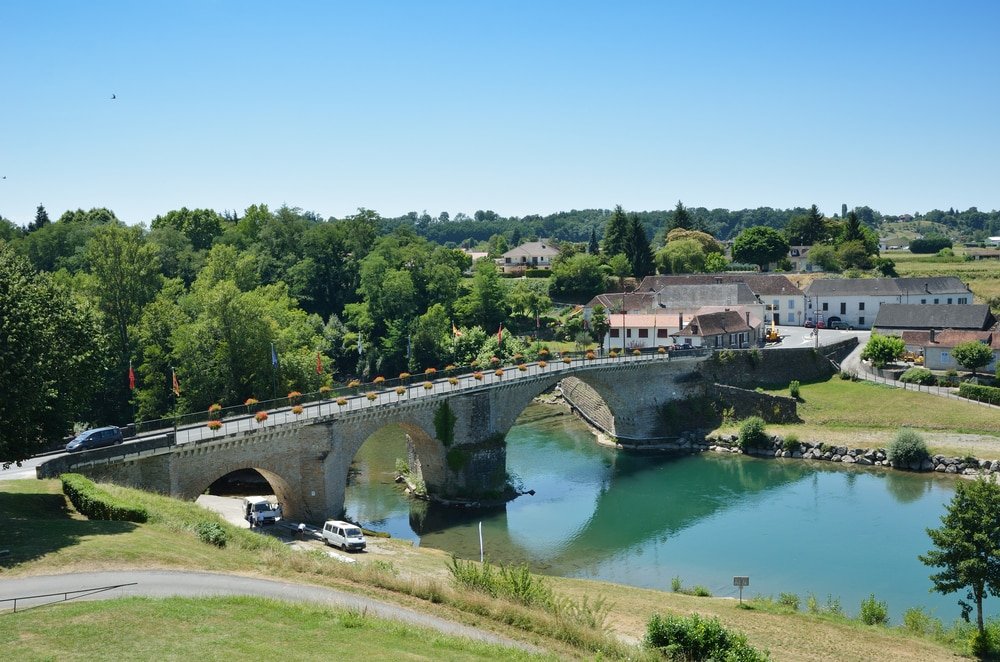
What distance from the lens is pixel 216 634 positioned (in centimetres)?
1797

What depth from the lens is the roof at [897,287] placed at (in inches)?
3118

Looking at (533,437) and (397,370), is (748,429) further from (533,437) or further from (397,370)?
(397,370)

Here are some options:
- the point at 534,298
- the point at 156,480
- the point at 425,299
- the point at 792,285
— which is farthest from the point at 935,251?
the point at 156,480

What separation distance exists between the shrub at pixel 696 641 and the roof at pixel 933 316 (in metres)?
57.0

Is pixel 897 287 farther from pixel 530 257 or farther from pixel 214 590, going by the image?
pixel 214 590

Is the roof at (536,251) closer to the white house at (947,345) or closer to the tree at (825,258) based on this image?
the tree at (825,258)

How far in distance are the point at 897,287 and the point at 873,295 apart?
2216mm

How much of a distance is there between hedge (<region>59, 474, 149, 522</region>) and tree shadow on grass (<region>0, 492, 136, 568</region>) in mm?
545

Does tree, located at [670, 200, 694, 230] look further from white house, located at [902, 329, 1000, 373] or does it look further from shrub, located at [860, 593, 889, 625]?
shrub, located at [860, 593, 889, 625]

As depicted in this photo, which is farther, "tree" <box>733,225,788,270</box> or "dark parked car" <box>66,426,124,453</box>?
"tree" <box>733,225,788,270</box>

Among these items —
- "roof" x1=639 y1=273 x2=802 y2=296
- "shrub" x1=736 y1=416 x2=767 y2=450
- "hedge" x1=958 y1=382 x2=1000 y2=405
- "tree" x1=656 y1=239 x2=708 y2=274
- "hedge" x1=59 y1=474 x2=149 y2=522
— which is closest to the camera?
"hedge" x1=59 y1=474 x2=149 y2=522

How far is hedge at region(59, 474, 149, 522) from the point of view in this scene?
26.6 m

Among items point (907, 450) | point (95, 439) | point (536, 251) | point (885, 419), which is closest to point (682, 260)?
point (536, 251)

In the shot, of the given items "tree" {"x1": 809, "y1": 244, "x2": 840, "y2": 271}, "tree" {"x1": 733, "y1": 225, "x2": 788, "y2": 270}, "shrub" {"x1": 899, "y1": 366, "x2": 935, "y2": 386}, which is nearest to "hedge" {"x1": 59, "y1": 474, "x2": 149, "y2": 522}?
"shrub" {"x1": 899, "y1": 366, "x2": 935, "y2": 386}
